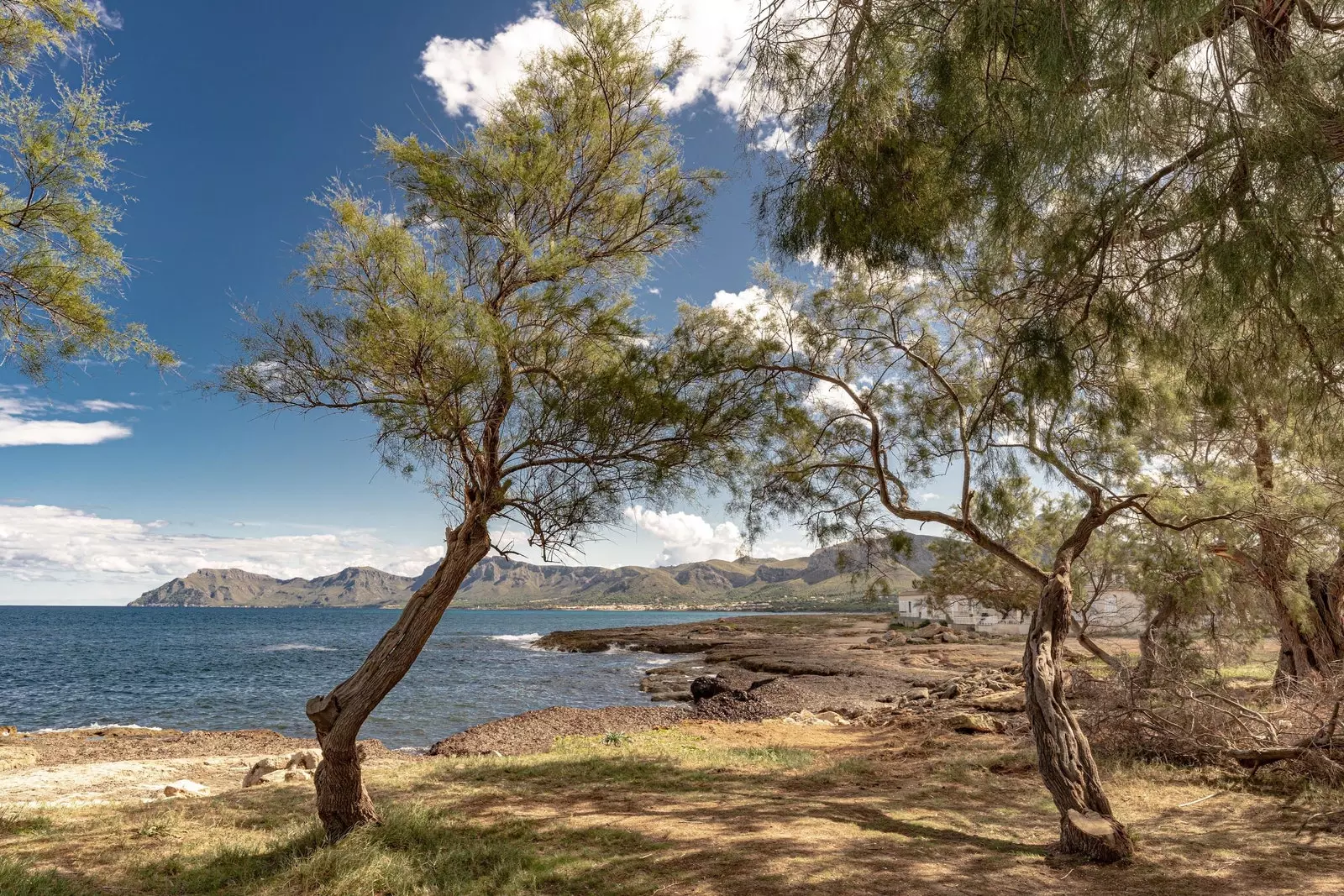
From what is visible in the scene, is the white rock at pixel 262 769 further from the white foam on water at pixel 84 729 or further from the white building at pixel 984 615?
the white building at pixel 984 615

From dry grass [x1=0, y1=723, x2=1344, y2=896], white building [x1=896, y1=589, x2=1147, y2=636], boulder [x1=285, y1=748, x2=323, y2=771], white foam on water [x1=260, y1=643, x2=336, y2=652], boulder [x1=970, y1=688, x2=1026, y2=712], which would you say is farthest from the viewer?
white foam on water [x1=260, y1=643, x2=336, y2=652]

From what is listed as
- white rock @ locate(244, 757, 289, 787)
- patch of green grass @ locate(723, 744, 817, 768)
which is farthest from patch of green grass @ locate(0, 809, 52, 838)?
patch of green grass @ locate(723, 744, 817, 768)

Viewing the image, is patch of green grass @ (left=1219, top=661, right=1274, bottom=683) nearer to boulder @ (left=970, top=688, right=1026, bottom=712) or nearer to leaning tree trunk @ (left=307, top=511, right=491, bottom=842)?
boulder @ (left=970, top=688, right=1026, bottom=712)

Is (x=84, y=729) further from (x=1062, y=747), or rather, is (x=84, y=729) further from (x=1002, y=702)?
(x=1002, y=702)

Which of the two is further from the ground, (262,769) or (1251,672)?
(1251,672)

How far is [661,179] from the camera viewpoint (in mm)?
7215

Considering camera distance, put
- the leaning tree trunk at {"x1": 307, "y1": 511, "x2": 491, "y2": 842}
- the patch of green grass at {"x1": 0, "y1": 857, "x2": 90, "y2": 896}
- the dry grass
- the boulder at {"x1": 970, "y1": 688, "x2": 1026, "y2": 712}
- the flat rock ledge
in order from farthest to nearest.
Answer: the boulder at {"x1": 970, "y1": 688, "x2": 1026, "y2": 712} → the flat rock ledge → the leaning tree trunk at {"x1": 307, "y1": 511, "x2": 491, "y2": 842} → the dry grass → the patch of green grass at {"x1": 0, "y1": 857, "x2": 90, "y2": 896}

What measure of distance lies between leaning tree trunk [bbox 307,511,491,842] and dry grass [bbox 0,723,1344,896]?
254mm

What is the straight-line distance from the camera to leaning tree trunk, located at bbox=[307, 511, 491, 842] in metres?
6.06

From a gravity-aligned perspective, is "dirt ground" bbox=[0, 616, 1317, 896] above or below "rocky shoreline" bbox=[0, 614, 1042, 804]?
above

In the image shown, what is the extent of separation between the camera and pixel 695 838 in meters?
6.12

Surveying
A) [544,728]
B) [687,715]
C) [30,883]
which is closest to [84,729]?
[544,728]

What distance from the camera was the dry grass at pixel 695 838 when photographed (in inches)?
198

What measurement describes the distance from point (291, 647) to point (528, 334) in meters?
56.0
